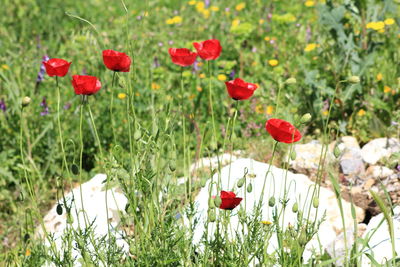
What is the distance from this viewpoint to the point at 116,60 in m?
1.87

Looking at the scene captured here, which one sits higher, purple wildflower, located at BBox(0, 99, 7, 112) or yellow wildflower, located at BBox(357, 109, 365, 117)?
yellow wildflower, located at BBox(357, 109, 365, 117)

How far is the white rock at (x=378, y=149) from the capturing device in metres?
3.23

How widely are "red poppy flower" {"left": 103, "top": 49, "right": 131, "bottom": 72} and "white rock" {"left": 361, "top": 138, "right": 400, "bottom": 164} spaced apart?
→ 180 cm

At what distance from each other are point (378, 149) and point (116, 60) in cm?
188

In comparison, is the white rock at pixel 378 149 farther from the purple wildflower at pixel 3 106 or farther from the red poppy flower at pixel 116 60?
the purple wildflower at pixel 3 106

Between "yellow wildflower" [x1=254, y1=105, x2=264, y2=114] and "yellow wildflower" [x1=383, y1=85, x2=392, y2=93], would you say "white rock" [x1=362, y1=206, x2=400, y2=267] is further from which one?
"yellow wildflower" [x1=254, y1=105, x2=264, y2=114]

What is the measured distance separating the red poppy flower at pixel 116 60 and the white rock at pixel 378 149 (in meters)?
1.80

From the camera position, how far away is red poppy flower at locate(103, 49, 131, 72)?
1860mm

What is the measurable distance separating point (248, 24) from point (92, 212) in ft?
6.74

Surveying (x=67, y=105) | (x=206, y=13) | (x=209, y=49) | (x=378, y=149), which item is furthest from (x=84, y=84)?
(x=206, y=13)

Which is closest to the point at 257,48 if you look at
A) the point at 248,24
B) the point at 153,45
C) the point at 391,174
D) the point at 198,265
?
the point at 248,24

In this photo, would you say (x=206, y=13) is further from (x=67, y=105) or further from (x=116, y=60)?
(x=116, y=60)

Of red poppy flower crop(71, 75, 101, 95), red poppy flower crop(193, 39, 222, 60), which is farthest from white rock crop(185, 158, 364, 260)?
red poppy flower crop(71, 75, 101, 95)

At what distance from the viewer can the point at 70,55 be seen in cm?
490
